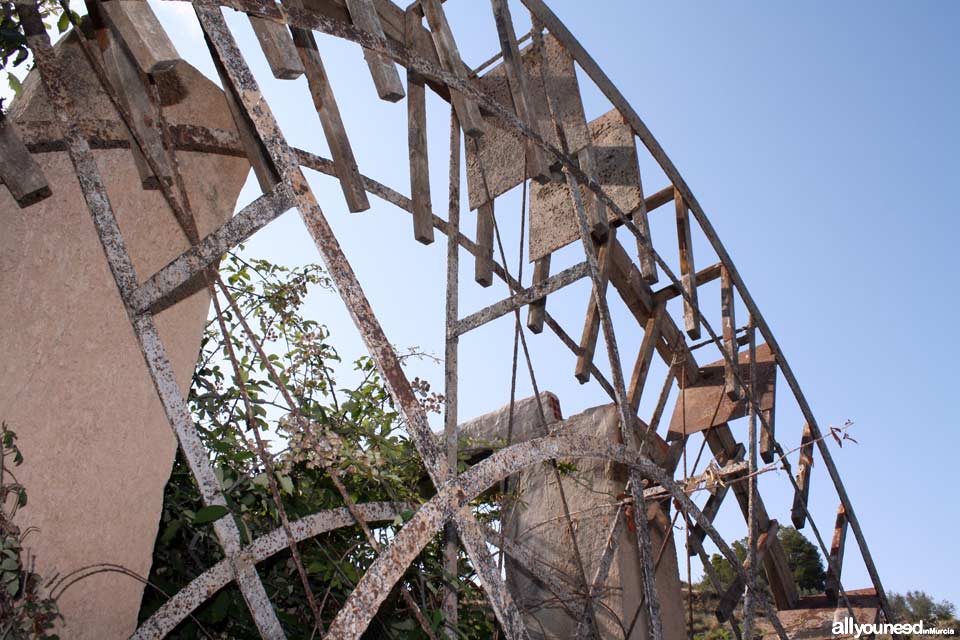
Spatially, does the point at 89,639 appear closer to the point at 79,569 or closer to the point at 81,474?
the point at 79,569

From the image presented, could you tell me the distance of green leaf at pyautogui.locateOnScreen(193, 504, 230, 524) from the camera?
9.23 ft

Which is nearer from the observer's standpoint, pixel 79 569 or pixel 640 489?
pixel 79 569

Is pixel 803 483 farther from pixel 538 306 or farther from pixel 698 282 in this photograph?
pixel 538 306

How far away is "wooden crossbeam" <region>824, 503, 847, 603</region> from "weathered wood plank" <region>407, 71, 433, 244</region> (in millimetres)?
4380

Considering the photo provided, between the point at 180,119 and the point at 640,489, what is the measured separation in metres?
2.76

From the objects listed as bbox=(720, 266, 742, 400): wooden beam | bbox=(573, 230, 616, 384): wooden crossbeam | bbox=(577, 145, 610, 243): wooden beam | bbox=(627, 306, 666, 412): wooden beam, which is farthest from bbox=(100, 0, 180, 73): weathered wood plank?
bbox=(720, 266, 742, 400): wooden beam

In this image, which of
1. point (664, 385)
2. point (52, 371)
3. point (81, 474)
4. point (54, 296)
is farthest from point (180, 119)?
point (664, 385)

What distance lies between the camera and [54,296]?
11.0 ft

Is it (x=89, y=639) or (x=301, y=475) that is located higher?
(x=301, y=475)

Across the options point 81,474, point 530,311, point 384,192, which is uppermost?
point 384,192

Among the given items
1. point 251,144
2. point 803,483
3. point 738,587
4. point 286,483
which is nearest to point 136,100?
point 251,144

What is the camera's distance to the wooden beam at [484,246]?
17.3 ft

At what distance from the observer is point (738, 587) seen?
616cm

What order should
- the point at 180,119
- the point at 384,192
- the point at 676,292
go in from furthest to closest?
the point at 676,292, the point at 384,192, the point at 180,119
